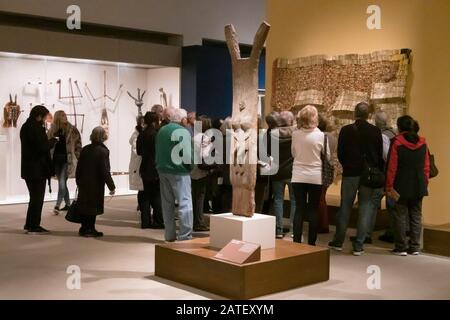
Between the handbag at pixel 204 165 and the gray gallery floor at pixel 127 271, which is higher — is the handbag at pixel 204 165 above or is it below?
above

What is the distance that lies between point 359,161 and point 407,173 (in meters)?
0.46

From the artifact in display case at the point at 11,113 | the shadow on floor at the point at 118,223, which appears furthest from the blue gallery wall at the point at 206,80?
the shadow on floor at the point at 118,223

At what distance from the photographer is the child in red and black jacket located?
5.66m

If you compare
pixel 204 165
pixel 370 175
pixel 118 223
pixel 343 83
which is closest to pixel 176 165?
pixel 204 165

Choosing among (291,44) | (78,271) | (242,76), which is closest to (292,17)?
(291,44)

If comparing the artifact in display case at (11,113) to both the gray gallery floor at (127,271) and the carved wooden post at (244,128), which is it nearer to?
the gray gallery floor at (127,271)

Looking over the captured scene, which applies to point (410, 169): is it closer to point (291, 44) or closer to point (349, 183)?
point (349, 183)

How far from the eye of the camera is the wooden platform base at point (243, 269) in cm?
420

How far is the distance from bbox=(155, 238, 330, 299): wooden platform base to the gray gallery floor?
0.07 m

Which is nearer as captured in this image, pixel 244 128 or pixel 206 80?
pixel 244 128

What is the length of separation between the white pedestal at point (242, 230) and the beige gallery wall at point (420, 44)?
3068mm

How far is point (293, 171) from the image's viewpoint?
5566mm

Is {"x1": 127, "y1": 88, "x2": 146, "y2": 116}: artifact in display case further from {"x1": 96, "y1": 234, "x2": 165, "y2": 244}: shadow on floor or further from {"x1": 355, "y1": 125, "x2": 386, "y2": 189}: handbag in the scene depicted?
{"x1": 355, "y1": 125, "x2": 386, "y2": 189}: handbag

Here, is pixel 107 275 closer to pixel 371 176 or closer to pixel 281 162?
pixel 281 162
